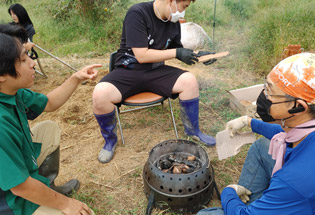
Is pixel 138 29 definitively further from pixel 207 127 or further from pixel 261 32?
pixel 261 32

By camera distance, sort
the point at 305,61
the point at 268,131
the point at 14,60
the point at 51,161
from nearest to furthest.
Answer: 1. the point at 305,61
2. the point at 14,60
3. the point at 268,131
4. the point at 51,161

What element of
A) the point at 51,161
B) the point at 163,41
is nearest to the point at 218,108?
the point at 163,41

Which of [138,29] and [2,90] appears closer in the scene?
[2,90]

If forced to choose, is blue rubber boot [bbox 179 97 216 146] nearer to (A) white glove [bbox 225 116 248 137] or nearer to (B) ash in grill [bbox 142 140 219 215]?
(B) ash in grill [bbox 142 140 219 215]

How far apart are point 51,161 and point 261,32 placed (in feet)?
18.0

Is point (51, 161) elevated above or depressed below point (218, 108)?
above

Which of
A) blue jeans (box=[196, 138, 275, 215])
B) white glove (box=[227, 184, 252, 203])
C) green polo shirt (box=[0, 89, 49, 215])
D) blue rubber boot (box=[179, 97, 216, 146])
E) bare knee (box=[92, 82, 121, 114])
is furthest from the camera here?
blue rubber boot (box=[179, 97, 216, 146])

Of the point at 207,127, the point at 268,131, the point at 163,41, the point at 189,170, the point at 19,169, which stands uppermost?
the point at 163,41

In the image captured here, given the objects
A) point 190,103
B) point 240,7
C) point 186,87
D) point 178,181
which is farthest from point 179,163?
point 240,7

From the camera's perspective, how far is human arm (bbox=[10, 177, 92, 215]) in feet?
5.09

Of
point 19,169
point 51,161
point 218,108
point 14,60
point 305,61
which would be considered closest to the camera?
point 305,61

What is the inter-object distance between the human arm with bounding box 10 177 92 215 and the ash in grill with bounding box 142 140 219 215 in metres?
0.65

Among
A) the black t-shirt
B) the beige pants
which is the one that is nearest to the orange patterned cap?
the black t-shirt

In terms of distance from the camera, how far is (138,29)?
2967 mm
